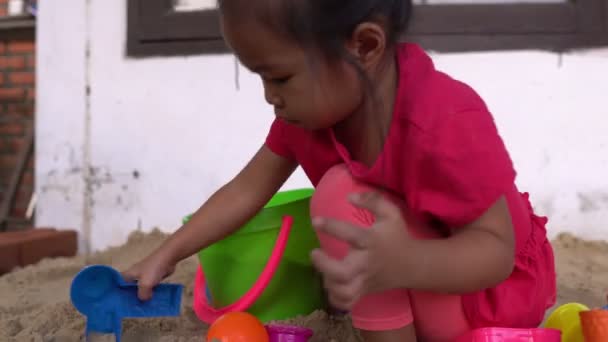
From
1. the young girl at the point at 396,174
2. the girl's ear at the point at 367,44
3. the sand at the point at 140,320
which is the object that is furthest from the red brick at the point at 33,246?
the girl's ear at the point at 367,44

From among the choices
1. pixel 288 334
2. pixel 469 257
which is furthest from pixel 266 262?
pixel 469 257

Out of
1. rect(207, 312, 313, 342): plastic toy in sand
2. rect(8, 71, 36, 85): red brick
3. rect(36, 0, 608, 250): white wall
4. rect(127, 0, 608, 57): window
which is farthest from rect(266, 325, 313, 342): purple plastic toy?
rect(8, 71, 36, 85): red brick

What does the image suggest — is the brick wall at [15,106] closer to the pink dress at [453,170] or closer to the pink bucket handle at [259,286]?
the pink bucket handle at [259,286]

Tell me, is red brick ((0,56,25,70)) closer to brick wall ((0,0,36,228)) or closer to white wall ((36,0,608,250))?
brick wall ((0,0,36,228))

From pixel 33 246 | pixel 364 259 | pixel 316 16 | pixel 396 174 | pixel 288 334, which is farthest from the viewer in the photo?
pixel 33 246

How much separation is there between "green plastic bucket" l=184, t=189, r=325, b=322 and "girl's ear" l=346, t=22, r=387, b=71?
38cm

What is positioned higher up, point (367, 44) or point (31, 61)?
point (367, 44)

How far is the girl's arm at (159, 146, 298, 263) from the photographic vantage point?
3.23 feet

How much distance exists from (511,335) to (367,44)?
38 centimetres

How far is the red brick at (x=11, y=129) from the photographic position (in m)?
2.80

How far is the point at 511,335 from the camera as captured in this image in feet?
2.38

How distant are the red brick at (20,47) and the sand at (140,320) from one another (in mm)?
1411

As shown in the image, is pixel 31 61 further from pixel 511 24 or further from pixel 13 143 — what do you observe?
pixel 511 24

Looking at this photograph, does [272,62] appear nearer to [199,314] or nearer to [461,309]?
[461,309]
